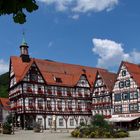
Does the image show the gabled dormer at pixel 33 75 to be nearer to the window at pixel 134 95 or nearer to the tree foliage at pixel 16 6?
the window at pixel 134 95

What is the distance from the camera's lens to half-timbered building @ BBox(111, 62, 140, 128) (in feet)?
201

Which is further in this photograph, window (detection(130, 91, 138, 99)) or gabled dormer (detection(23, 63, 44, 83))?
gabled dormer (detection(23, 63, 44, 83))

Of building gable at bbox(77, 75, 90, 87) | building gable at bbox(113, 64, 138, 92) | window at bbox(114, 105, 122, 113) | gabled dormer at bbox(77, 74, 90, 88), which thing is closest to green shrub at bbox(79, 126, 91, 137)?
building gable at bbox(113, 64, 138, 92)

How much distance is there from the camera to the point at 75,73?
74.8 meters

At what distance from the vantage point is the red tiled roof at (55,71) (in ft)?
223

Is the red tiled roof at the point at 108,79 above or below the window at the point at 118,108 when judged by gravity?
above

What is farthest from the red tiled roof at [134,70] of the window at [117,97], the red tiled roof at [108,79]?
the red tiled roof at [108,79]

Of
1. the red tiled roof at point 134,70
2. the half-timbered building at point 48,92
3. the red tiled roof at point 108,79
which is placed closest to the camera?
the red tiled roof at point 134,70

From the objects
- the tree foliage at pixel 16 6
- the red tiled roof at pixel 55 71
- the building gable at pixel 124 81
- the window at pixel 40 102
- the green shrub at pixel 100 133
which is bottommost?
the green shrub at pixel 100 133

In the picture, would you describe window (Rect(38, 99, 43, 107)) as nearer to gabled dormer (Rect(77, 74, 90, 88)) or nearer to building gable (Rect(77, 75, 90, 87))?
building gable (Rect(77, 75, 90, 87))

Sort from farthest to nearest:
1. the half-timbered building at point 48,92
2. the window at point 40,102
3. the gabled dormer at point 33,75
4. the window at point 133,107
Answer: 1. the window at point 40,102
2. the gabled dormer at point 33,75
3. the half-timbered building at point 48,92
4. the window at point 133,107

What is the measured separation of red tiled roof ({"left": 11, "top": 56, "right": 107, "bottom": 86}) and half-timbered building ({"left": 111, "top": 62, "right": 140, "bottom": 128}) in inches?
402

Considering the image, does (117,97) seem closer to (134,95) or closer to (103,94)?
(134,95)

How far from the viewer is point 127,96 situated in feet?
206
